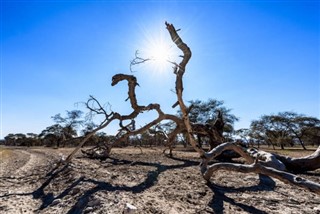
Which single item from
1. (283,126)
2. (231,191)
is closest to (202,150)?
(231,191)

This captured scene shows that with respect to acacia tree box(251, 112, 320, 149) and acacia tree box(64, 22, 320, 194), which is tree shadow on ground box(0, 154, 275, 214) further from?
acacia tree box(251, 112, 320, 149)

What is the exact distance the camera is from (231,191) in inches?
196

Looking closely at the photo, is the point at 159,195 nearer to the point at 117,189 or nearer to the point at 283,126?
the point at 117,189

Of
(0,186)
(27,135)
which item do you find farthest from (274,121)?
(27,135)

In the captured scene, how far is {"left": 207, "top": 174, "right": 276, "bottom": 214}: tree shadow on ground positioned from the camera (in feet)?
12.7

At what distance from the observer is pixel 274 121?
1558 inches

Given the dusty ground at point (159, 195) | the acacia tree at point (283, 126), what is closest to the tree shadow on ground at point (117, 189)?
the dusty ground at point (159, 195)

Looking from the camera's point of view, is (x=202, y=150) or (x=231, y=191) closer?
(x=231, y=191)

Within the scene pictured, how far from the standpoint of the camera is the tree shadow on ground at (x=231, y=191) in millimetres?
3869

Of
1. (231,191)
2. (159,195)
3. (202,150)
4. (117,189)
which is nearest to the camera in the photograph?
(159,195)

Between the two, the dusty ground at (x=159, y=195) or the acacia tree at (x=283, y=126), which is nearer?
the dusty ground at (x=159, y=195)

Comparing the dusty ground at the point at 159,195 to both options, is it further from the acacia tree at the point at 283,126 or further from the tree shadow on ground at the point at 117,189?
the acacia tree at the point at 283,126

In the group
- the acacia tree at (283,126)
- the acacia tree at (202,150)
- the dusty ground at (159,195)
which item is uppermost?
the acacia tree at (283,126)

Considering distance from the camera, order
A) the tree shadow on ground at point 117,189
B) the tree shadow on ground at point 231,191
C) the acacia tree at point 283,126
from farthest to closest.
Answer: the acacia tree at point 283,126
the tree shadow on ground at point 117,189
the tree shadow on ground at point 231,191
